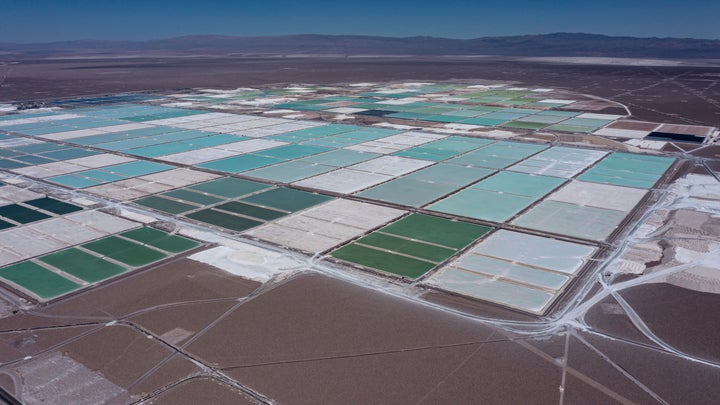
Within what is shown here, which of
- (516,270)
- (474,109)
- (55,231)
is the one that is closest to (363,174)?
(516,270)

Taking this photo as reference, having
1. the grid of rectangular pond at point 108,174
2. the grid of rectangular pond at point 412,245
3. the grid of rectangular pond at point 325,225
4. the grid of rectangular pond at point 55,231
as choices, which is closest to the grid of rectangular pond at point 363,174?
the grid of rectangular pond at point 325,225

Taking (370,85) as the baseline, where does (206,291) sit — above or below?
below

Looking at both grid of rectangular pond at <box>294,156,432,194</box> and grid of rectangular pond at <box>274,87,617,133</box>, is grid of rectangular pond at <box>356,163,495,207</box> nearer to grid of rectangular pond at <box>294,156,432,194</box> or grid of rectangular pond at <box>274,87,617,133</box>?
grid of rectangular pond at <box>294,156,432,194</box>

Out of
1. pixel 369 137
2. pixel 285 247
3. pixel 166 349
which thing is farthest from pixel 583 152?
pixel 166 349

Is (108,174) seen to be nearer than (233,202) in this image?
No

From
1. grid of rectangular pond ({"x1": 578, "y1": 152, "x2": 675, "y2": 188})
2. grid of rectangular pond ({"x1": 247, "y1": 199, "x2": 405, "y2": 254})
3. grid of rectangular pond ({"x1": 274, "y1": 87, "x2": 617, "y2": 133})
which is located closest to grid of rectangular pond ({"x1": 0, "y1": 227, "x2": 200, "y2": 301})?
grid of rectangular pond ({"x1": 247, "y1": 199, "x2": 405, "y2": 254})

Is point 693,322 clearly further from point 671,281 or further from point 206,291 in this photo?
A: point 206,291

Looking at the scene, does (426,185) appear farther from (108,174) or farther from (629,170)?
(108,174)
